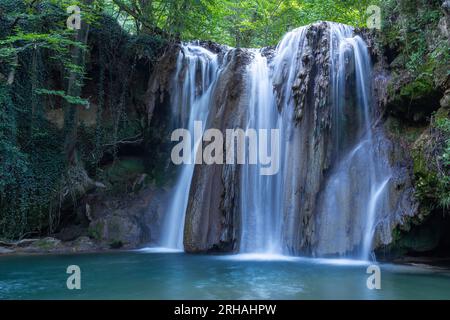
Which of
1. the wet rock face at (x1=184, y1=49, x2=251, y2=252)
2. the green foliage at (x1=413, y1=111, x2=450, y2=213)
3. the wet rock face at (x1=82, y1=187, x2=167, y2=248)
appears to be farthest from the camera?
the wet rock face at (x1=82, y1=187, x2=167, y2=248)

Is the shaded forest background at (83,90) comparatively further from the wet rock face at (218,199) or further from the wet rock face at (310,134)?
the wet rock face at (218,199)

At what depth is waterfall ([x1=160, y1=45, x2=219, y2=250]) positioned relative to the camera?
12.8 m

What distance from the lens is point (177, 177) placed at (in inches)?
529

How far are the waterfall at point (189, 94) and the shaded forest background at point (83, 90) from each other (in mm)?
1067

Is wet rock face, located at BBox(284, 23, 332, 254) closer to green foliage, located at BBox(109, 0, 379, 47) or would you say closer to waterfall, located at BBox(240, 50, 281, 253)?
waterfall, located at BBox(240, 50, 281, 253)

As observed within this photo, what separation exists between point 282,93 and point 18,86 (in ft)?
25.5

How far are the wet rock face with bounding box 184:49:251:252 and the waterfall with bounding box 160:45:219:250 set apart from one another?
1.12 m

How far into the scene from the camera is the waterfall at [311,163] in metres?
9.63

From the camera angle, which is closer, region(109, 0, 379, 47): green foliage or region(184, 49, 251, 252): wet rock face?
region(184, 49, 251, 252): wet rock face

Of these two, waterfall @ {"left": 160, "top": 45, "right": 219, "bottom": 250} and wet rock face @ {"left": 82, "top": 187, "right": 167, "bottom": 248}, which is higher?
waterfall @ {"left": 160, "top": 45, "right": 219, "bottom": 250}

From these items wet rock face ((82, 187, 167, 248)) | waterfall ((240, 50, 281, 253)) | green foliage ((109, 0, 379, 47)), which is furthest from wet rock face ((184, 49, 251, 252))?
green foliage ((109, 0, 379, 47))
